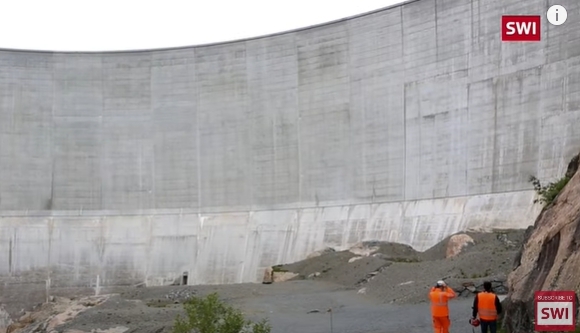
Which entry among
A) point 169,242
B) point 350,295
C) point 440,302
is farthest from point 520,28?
point 440,302

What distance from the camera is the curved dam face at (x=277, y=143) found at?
2364cm

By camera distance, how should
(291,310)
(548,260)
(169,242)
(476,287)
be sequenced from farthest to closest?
(169,242), (291,310), (476,287), (548,260)

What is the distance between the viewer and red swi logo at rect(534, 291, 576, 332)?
7641 millimetres

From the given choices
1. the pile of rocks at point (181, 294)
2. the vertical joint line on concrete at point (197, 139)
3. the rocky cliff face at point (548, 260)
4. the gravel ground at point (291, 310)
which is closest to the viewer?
the rocky cliff face at point (548, 260)

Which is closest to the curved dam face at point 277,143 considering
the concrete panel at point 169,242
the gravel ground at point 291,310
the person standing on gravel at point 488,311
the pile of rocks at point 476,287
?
the concrete panel at point 169,242

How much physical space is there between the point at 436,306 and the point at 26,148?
77.5ft

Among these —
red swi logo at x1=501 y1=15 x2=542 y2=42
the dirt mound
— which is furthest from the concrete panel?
red swi logo at x1=501 y1=15 x2=542 y2=42

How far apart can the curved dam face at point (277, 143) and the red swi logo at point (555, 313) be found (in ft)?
46.9

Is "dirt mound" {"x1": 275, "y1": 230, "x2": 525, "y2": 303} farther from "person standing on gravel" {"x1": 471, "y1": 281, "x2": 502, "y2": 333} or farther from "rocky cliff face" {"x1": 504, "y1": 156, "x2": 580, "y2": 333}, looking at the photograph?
"person standing on gravel" {"x1": 471, "y1": 281, "x2": 502, "y2": 333}

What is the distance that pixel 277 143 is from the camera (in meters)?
29.0

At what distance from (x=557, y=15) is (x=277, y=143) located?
1025 centimetres

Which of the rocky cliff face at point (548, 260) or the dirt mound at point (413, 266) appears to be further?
the dirt mound at point (413, 266)

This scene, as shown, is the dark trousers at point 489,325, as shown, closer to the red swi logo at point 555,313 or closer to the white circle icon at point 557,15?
the red swi logo at point 555,313

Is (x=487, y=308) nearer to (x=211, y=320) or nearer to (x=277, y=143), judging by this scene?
(x=211, y=320)
